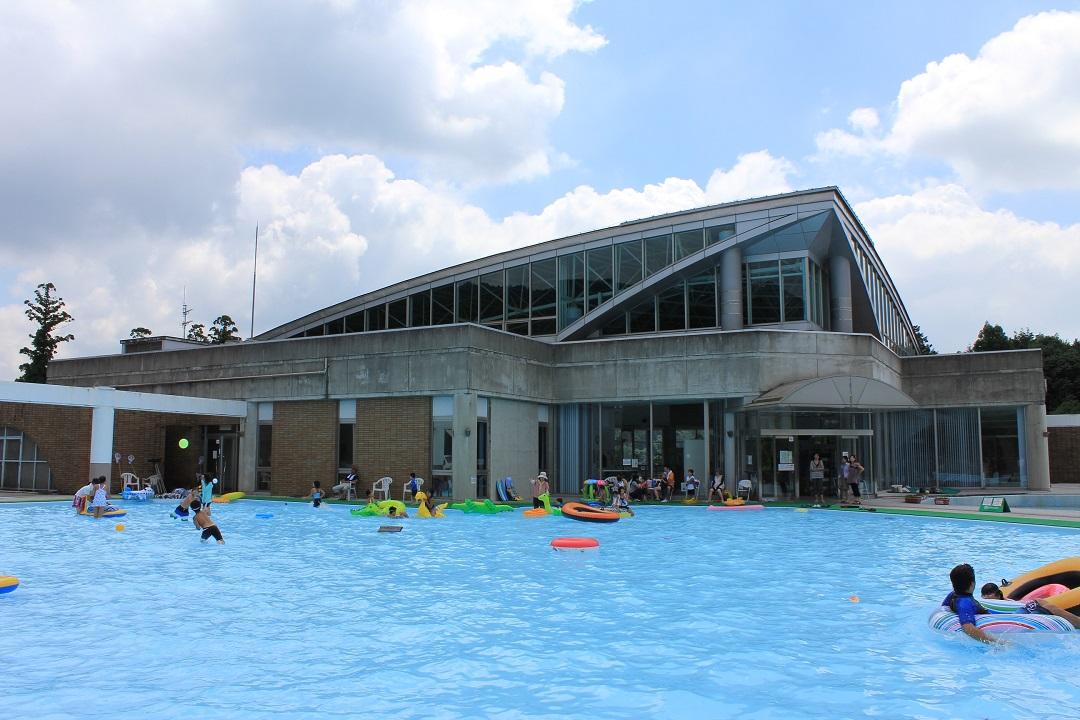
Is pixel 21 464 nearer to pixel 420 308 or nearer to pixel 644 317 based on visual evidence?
pixel 420 308

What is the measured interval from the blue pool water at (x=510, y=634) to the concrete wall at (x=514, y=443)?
36.0 feet

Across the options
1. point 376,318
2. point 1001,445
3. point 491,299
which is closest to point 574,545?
point 491,299

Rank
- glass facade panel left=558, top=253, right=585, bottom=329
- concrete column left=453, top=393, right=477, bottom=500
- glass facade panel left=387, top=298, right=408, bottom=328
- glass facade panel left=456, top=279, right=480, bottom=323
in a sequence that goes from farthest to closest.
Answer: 1. glass facade panel left=387, top=298, right=408, bottom=328
2. glass facade panel left=456, top=279, right=480, bottom=323
3. glass facade panel left=558, top=253, right=585, bottom=329
4. concrete column left=453, top=393, right=477, bottom=500

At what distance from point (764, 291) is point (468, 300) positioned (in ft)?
45.1

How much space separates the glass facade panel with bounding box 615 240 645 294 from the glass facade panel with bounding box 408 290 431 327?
994 centimetres

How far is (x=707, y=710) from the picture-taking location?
23.7ft

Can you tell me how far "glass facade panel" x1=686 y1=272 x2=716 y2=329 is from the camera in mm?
35656

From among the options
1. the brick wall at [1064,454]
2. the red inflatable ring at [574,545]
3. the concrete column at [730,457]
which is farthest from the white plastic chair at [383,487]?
the brick wall at [1064,454]

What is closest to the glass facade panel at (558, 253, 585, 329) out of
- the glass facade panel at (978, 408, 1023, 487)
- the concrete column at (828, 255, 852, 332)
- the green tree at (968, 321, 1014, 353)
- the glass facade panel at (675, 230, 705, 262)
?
the glass facade panel at (675, 230, 705, 262)

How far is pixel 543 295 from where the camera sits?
37688mm

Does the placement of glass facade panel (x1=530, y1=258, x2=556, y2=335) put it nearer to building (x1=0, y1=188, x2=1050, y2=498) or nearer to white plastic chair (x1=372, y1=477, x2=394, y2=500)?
building (x1=0, y1=188, x2=1050, y2=498)

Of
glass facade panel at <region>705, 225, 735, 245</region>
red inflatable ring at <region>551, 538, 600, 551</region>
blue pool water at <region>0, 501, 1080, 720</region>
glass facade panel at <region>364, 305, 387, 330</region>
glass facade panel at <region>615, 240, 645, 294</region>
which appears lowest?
blue pool water at <region>0, 501, 1080, 720</region>

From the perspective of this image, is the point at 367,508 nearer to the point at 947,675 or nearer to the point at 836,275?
the point at 947,675

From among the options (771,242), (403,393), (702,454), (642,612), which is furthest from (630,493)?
(642,612)
